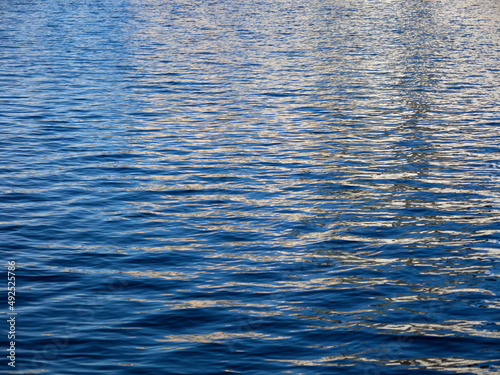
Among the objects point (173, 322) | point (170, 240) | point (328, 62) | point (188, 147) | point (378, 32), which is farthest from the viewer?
point (378, 32)

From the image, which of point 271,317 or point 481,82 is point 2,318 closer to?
point 271,317

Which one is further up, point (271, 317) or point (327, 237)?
point (327, 237)

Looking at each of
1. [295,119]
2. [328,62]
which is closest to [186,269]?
[295,119]

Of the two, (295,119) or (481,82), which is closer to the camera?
(295,119)

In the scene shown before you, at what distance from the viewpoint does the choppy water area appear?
15.2 meters

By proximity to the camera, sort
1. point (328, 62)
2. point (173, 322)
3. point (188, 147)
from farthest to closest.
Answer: point (328, 62) → point (188, 147) → point (173, 322)

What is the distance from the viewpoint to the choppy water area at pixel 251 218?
49.9 ft

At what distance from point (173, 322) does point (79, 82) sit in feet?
118

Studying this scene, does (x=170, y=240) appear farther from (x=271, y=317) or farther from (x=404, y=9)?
(x=404, y=9)

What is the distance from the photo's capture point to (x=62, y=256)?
19.8 meters

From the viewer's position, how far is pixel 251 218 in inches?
912

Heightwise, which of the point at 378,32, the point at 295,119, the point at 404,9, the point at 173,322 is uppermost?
the point at 404,9

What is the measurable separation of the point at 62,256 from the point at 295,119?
2162 centimetres

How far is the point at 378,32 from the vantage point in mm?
86438
